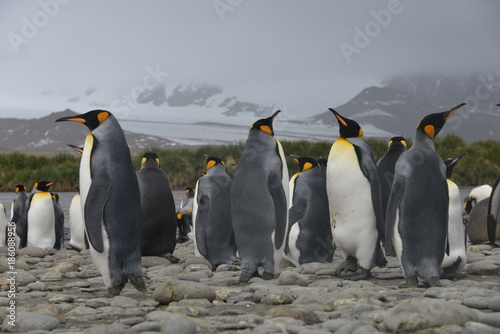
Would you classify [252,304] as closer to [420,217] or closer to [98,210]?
[98,210]

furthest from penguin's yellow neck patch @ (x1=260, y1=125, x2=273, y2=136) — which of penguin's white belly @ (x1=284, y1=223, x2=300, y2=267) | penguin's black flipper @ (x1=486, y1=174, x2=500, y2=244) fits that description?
penguin's black flipper @ (x1=486, y1=174, x2=500, y2=244)

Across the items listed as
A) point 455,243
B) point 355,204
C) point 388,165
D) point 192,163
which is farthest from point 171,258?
point 192,163

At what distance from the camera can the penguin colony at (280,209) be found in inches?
185

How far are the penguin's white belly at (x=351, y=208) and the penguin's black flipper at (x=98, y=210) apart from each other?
1911 millimetres

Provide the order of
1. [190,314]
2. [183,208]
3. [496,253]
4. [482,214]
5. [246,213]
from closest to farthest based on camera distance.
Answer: [190,314] → [246,213] → [496,253] → [482,214] → [183,208]

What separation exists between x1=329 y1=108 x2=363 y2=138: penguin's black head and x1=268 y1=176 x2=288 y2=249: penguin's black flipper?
0.70 meters

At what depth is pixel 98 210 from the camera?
4605mm

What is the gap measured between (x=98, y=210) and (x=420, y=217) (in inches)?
91.9

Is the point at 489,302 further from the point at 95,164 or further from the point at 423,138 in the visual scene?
the point at 95,164

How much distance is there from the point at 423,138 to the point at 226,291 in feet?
6.28

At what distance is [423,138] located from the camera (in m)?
5.06

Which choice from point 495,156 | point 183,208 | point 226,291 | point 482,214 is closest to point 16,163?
point 183,208

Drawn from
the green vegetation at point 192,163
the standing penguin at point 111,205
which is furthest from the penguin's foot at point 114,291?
the green vegetation at point 192,163

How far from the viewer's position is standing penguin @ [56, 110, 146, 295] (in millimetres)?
4633
